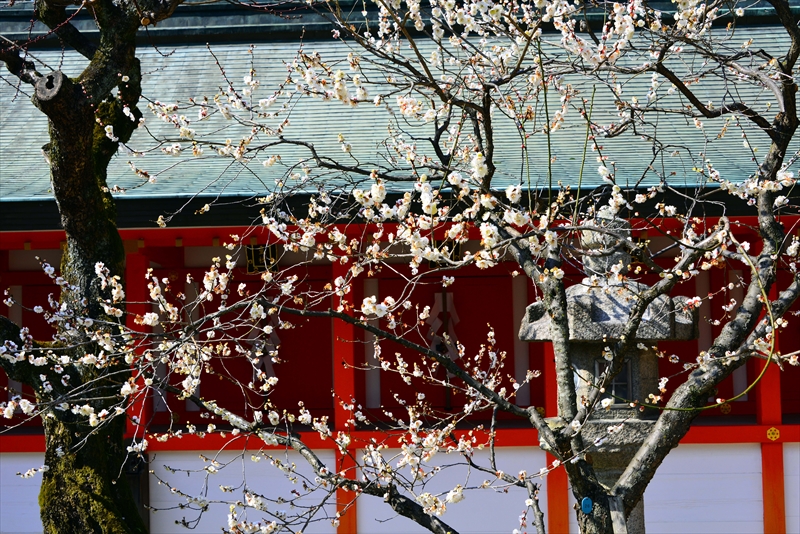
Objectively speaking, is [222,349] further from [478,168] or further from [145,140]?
[145,140]

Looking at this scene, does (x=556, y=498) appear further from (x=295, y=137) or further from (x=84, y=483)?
(x=84, y=483)

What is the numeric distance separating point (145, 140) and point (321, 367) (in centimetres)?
294

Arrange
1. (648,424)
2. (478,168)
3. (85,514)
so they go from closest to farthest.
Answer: (478,168), (648,424), (85,514)

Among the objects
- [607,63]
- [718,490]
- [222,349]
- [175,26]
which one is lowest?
[718,490]

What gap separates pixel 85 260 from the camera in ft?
15.1

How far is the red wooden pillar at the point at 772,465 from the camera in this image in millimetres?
6750

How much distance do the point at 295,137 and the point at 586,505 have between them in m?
4.24

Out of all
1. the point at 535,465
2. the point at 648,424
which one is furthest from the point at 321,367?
the point at 648,424

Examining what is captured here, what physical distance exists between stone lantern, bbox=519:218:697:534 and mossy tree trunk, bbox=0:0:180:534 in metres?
2.05

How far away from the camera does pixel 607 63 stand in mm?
3689

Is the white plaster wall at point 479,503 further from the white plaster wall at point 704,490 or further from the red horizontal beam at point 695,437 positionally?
the white plaster wall at point 704,490

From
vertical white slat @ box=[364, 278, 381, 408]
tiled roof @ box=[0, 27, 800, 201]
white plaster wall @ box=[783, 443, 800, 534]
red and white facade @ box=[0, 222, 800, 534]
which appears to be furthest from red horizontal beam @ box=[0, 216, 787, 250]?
vertical white slat @ box=[364, 278, 381, 408]

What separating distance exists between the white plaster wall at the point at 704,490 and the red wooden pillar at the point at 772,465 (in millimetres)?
77

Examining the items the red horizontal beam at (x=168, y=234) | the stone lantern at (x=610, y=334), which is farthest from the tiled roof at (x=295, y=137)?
the stone lantern at (x=610, y=334)
